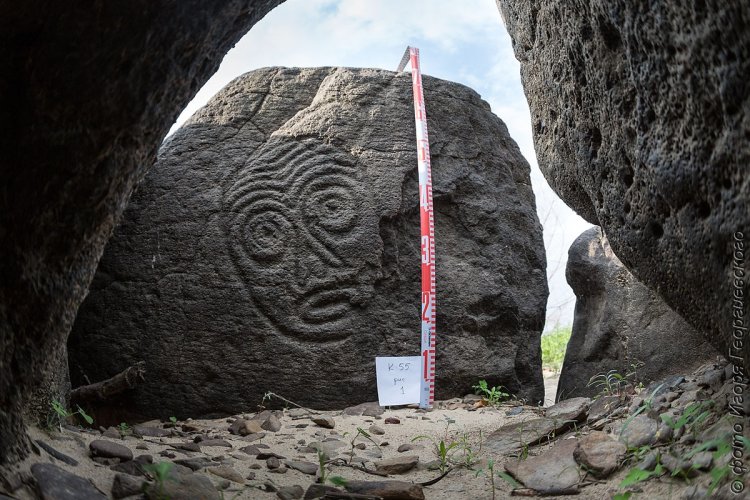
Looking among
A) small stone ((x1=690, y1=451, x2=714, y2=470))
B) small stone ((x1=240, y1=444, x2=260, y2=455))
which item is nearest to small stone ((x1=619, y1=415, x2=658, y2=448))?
small stone ((x1=690, y1=451, x2=714, y2=470))

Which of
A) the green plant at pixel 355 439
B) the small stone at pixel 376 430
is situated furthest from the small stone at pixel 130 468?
the small stone at pixel 376 430

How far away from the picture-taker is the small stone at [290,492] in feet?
6.22

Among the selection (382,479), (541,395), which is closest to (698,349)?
(541,395)

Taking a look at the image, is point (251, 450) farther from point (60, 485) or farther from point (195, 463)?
point (60, 485)

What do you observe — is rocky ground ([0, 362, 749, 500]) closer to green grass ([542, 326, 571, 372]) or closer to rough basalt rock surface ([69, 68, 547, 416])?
rough basalt rock surface ([69, 68, 547, 416])

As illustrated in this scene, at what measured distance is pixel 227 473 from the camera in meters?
2.02

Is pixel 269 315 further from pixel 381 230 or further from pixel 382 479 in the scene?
pixel 382 479

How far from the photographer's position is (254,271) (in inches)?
128

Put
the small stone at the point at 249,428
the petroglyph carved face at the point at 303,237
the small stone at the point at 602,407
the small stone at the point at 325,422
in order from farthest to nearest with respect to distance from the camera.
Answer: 1. the petroglyph carved face at the point at 303,237
2. the small stone at the point at 325,422
3. the small stone at the point at 249,428
4. the small stone at the point at 602,407

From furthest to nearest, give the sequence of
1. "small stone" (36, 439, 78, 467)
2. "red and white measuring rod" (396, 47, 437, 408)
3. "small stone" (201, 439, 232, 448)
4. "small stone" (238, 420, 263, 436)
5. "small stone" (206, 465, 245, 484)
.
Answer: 1. "red and white measuring rod" (396, 47, 437, 408)
2. "small stone" (238, 420, 263, 436)
3. "small stone" (201, 439, 232, 448)
4. "small stone" (206, 465, 245, 484)
5. "small stone" (36, 439, 78, 467)

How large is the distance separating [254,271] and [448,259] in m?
1.04

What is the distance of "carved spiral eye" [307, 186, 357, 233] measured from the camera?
338 centimetres

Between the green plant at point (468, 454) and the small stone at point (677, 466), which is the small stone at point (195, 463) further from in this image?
the small stone at point (677, 466)

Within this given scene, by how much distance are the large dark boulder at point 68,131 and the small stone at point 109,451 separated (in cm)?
29
